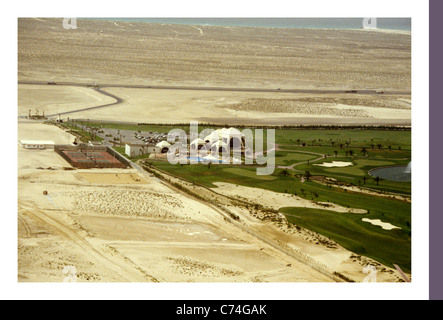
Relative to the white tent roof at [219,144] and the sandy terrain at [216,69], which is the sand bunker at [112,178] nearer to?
the white tent roof at [219,144]

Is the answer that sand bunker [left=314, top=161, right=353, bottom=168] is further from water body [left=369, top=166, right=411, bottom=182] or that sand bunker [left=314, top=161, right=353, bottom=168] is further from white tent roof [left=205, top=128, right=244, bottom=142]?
white tent roof [left=205, top=128, right=244, bottom=142]

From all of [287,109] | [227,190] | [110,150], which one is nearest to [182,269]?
[227,190]

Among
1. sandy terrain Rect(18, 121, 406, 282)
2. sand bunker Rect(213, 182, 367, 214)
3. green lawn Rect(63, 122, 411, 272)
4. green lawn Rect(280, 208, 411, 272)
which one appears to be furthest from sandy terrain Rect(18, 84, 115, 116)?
green lawn Rect(280, 208, 411, 272)

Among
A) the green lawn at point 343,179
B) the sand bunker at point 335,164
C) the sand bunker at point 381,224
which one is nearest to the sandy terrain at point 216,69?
the green lawn at point 343,179

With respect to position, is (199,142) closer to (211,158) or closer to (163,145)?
(163,145)

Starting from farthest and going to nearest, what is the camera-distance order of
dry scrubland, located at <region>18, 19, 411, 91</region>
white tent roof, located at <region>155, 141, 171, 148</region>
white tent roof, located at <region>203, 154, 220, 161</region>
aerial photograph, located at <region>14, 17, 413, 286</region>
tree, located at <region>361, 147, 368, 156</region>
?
dry scrubland, located at <region>18, 19, 411, 91</region> → white tent roof, located at <region>155, 141, 171, 148</region> → tree, located at <region>361, 147, 368, 156</region> → white tent roof, located at <region>203, 154, 220, 161</region> → aerial photograph, located at <region>14, 17, 413, 286</region>

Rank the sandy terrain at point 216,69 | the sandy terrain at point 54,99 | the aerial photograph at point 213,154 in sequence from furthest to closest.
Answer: the sandy terrain at point 216,69 → the sandy terrain at point 54,99 → the aerial photograph at point 213,154
